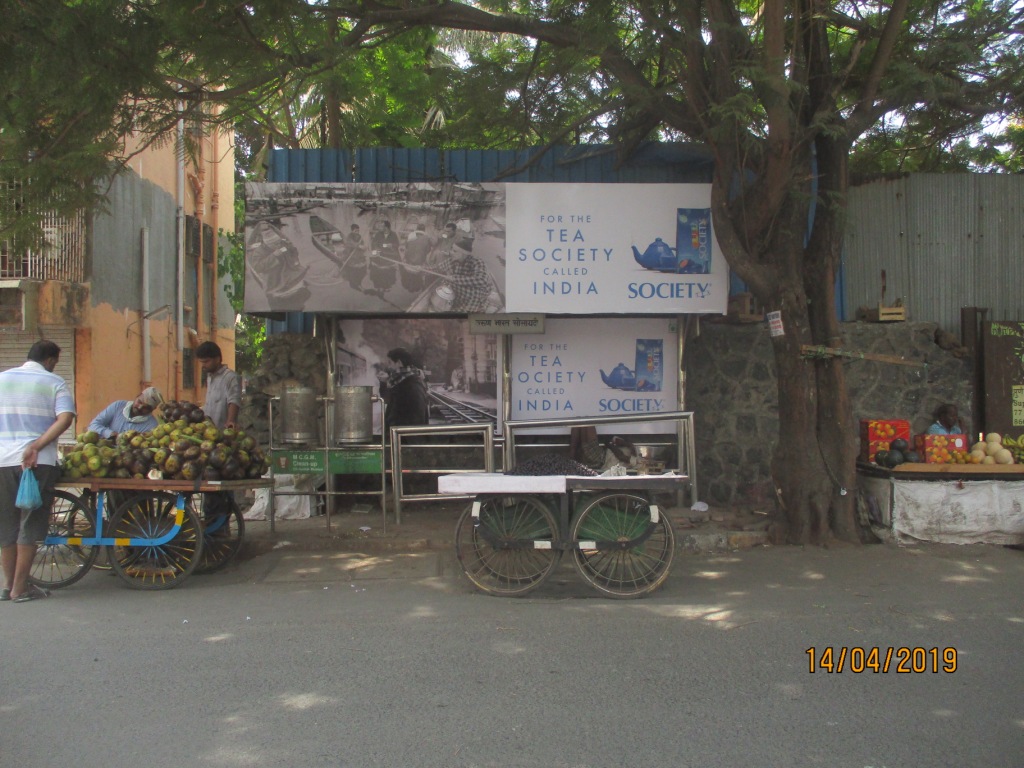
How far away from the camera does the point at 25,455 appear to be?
261 inches

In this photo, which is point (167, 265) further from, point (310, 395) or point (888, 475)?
point (888, 475)

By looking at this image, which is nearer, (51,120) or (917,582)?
(917,582)

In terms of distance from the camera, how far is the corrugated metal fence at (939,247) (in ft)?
34.6

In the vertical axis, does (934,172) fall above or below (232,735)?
above

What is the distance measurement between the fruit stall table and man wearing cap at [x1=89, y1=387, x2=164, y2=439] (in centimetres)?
752

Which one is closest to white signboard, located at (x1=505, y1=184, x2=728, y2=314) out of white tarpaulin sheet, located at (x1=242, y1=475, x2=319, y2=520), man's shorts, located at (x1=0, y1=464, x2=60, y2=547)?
white tarpaulin sheet, located at (x1=242, y1=475, x2=319, y2=520)

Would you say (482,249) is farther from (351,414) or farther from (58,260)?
(58,260)

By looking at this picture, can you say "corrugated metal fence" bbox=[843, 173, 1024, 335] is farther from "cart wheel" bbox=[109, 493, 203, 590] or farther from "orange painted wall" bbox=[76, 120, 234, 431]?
"orange painted wall" bbox=[76, 120, 234, 431]

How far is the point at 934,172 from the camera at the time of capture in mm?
10930

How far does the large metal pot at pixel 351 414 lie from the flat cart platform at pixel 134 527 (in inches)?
57.7

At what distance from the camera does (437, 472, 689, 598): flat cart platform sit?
6703 millimetres

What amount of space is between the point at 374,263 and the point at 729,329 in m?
4.46

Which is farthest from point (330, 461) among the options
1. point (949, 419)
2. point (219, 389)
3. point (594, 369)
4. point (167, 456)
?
point (949, 419)

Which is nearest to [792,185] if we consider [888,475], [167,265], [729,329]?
[729,329]
